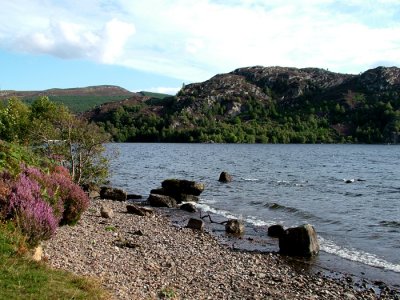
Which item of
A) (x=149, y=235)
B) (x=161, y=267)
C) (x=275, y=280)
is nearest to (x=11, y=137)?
(x=149, y=235)

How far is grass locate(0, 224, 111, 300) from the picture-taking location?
10.2 meters

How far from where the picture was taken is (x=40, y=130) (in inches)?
1244

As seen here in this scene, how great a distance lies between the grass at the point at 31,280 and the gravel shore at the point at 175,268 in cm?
109

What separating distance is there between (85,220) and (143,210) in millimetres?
9137

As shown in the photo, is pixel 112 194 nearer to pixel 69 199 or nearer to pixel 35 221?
pixel 69 199

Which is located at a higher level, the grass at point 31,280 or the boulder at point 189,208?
the grass at point 31,280

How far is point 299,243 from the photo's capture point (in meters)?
23.5

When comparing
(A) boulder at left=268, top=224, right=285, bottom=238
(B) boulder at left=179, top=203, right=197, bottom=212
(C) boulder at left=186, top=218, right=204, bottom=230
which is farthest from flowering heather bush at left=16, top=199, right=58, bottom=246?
(B) boulder at left=179, top=203, right=197, bottom=212

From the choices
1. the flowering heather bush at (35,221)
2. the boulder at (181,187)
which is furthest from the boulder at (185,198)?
the flowering heather bush at (35,221)

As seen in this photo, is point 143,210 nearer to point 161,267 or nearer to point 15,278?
point 161,267

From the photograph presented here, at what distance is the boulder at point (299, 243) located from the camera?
23.4 meters

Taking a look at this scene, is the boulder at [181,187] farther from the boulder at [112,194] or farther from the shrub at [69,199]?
the shrub at [69,199]

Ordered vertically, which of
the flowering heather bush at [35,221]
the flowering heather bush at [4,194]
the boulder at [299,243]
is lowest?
the boulder at [299,243]

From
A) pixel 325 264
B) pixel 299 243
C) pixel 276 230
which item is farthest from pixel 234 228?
pixel 325 264
